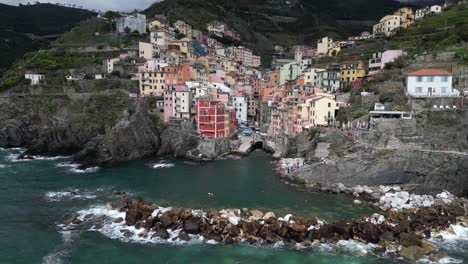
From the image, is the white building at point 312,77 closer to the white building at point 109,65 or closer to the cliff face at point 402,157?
the cliff face at point 402,157

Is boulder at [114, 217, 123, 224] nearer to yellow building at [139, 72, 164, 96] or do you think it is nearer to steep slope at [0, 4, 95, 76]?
yellow building at [139, 72, 164, 96]

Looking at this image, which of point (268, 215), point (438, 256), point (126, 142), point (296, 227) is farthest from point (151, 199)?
point (438, 256)

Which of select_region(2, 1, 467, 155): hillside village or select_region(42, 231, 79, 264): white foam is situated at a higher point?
select_region(2, 1, 467, 155): hillside village

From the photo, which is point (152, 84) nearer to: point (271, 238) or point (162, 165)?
point (162, 165)

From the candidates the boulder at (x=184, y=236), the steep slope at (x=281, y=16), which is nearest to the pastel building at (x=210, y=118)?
the boulder at (x=184, y=236)

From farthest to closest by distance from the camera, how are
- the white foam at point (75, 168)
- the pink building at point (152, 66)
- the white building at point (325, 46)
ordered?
the white building at point (325, 46)
the pink building at point (152, 66)
the white foam at point (75, 168)

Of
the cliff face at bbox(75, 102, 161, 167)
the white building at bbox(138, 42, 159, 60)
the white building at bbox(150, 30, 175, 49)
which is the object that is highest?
the white building at bbox(150, 30, 175, 49)

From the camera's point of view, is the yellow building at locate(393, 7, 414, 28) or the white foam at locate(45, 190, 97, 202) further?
the yellow building at locate(393, 7, 414, 28)

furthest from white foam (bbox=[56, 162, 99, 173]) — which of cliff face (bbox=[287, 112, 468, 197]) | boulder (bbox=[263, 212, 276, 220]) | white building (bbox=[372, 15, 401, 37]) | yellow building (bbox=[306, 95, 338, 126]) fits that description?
white building (bbox=[372, 15, 401, 37])
